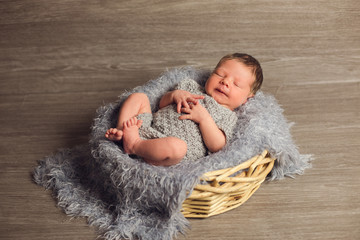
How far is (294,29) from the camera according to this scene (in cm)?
233

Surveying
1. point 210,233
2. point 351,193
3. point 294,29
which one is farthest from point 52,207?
point 294,29

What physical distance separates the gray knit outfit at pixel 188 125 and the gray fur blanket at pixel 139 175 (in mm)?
49

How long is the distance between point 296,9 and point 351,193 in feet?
3.88

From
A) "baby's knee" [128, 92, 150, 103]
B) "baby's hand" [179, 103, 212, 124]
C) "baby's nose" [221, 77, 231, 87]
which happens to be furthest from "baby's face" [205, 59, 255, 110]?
"baby's knee" [128, 92, 150, 103]

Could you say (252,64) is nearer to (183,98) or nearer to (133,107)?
(183,98)

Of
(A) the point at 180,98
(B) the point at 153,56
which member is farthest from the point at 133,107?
(B) the point at 153,56

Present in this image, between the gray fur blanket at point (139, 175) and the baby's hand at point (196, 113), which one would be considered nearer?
the gray fur blanket at point (139, 175)

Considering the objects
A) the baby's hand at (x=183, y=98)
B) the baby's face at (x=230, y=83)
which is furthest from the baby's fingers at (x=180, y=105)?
the baby's face at (x=230, y=83)

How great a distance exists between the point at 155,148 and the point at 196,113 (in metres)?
0.22

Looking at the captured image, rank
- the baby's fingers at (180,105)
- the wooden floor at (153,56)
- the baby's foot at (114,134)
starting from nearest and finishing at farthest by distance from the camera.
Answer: the baby's foot at (114,134) < the baby's fingers at (180,105) < the wooden floor at (153,56)

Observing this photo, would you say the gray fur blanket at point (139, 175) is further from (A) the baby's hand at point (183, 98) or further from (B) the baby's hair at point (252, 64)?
(A) the baby's hand at point (183, 98)

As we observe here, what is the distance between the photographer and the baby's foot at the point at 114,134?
1390 millimetres

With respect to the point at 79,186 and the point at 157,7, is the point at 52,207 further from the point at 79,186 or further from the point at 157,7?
the point at 157,7

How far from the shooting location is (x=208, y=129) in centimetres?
145
